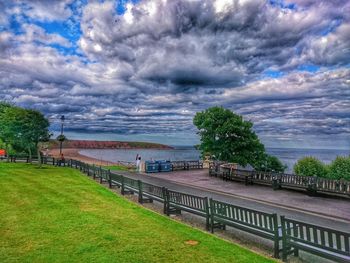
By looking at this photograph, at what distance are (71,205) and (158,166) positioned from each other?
58.4ft

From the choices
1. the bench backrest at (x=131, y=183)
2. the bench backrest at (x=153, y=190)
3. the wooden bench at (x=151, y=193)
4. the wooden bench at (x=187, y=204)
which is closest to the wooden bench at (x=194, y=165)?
the bench backrest at (x=131, y=183)

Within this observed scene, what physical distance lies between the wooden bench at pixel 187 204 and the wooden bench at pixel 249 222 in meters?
0.33

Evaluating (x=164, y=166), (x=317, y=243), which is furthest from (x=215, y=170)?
(x=317, y=243)

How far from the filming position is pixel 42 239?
8.57m

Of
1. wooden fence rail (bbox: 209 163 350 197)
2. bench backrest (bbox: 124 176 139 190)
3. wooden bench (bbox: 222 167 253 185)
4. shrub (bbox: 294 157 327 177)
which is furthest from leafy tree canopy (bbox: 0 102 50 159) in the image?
shrub (bbox: 294 157 327 177)

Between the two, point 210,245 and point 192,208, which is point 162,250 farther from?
point 192,208

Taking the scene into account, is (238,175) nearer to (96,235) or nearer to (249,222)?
(249,222)

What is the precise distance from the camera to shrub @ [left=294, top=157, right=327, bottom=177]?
3092 centimetres

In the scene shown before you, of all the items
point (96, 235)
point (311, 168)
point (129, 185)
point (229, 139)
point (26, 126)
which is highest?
point (26, 126)

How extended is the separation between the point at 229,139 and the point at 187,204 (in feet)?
92.0

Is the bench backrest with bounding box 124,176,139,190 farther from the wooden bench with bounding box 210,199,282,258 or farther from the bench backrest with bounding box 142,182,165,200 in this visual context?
the wooden bench with bounding box 210,199,282,258

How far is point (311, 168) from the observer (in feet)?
103

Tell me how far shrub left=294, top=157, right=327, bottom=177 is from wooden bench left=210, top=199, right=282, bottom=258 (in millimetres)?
24442

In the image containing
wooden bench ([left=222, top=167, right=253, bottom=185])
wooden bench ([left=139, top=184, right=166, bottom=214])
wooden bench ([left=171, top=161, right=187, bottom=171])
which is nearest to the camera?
wooden bench ([left=139, top=184, right=166, bottom=214])
